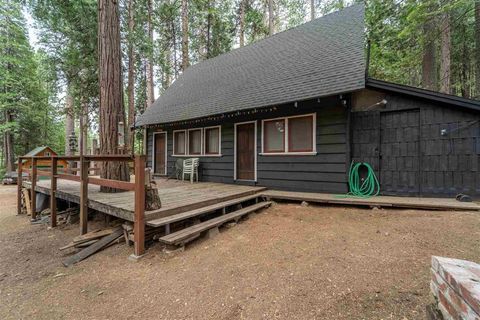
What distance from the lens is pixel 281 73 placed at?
21.6 ft

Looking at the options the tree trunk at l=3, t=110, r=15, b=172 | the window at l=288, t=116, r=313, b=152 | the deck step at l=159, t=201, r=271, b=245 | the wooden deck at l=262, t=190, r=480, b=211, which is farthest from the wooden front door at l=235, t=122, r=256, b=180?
the tree trunk at l=3, t=110, r=15, b=172

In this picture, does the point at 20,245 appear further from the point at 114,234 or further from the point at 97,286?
the point at 97,286

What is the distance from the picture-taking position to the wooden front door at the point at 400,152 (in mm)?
4836

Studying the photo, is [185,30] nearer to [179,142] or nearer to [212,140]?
[179,142]

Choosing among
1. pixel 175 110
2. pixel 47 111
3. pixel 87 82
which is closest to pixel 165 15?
pixel 87 82

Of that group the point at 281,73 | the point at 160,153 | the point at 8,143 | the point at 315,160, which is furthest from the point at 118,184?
the point at 8,143

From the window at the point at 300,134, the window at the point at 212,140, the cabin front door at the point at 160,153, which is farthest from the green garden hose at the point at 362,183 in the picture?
the cabin front door at the point at 160,153

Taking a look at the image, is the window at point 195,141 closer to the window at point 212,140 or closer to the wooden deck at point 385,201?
the window at point 212,140

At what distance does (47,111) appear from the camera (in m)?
17.0

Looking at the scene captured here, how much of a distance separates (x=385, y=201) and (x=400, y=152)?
1260 mm

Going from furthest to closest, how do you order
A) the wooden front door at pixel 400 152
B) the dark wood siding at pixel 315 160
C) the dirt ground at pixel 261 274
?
the dark wood siding at pixel 315 160
the wooden front door at pixel 400 152
the dirt ground at pixel 261 274

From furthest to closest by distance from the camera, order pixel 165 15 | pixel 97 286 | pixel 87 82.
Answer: pixel 165 15 → pixel 87 82 → pixel 97 286

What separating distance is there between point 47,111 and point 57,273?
1915cm

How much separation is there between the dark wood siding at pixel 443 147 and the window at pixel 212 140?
4.58 m
